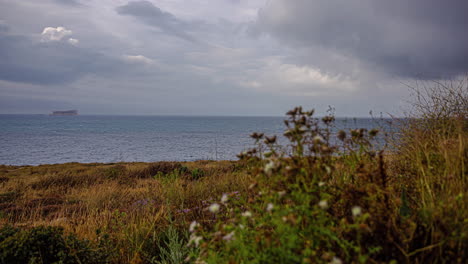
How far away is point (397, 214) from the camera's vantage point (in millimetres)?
2430

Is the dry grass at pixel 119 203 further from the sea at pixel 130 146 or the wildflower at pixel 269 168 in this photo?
the wildflower at pixel 269 168

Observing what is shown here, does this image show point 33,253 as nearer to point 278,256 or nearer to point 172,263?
point 172,263

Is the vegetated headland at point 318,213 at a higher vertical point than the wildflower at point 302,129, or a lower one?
lower

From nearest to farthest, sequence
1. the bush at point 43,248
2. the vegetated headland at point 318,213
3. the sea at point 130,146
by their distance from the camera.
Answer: the vegetated headland at point 318,213 < the bush at point 43,248 < the sea at point 130,146

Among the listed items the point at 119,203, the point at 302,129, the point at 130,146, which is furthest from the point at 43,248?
the point at 130,146

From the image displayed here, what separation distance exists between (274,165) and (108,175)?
11.7 meters

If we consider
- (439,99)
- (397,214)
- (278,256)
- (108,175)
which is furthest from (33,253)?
(108,175)

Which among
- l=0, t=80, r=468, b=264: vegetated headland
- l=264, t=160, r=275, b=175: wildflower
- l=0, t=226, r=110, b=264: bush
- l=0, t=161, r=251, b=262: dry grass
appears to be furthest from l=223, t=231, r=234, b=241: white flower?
l=0, t=161, r=251, b=262: dry grass

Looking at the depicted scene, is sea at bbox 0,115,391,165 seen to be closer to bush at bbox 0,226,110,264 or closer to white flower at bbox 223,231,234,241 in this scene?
white flower at bbox 223,231,234,241

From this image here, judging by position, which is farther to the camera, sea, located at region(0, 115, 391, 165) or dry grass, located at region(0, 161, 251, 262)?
sea, located at region(0, 115, 391, 165)

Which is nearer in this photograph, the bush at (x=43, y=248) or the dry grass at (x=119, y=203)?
the bush at (x=43, y=248)

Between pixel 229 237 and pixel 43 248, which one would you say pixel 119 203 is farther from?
pixel 229 237

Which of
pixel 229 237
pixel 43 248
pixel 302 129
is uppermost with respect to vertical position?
pixel 302 129

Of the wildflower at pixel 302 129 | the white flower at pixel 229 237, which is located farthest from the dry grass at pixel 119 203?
the wildflower at pixel 302 129
